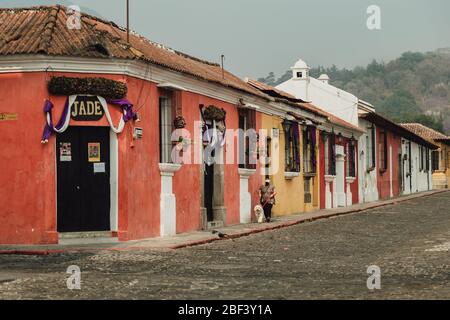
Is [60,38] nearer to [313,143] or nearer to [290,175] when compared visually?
[290,175]

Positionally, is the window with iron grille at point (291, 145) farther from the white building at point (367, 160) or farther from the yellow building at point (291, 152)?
the white building at point (367, 160)

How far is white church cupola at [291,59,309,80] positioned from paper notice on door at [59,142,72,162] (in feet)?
82.4

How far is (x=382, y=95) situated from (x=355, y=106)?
13499 cm

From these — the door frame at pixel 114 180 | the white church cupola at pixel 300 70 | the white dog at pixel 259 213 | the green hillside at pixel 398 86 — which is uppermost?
the green hillside at pixel 398 86

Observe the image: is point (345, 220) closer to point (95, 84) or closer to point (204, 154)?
point (204, 154)

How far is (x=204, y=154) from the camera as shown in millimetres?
21688

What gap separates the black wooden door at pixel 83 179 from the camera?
1686 cm

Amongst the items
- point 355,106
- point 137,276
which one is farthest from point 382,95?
point 137,276

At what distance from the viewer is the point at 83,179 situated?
669 inches

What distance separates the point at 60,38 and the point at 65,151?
2.39 meters

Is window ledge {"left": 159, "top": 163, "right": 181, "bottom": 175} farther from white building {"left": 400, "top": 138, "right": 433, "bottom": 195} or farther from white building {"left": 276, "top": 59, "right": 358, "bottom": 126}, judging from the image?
white building {"left": 400, "top": 138, "right": 433, "bottom": 195}

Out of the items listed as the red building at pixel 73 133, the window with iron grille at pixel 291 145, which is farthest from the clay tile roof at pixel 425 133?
the red building at pixel 73 133

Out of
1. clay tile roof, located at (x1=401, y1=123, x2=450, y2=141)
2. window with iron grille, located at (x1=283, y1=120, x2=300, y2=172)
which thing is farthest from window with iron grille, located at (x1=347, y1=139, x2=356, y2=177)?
clay tile roof, located at (x1=401, y1=123, x2=450, y2=141)

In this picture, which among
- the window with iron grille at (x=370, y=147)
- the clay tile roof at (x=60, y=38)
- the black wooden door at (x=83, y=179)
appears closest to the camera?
the clay tile roof at (x=60, y=38)
